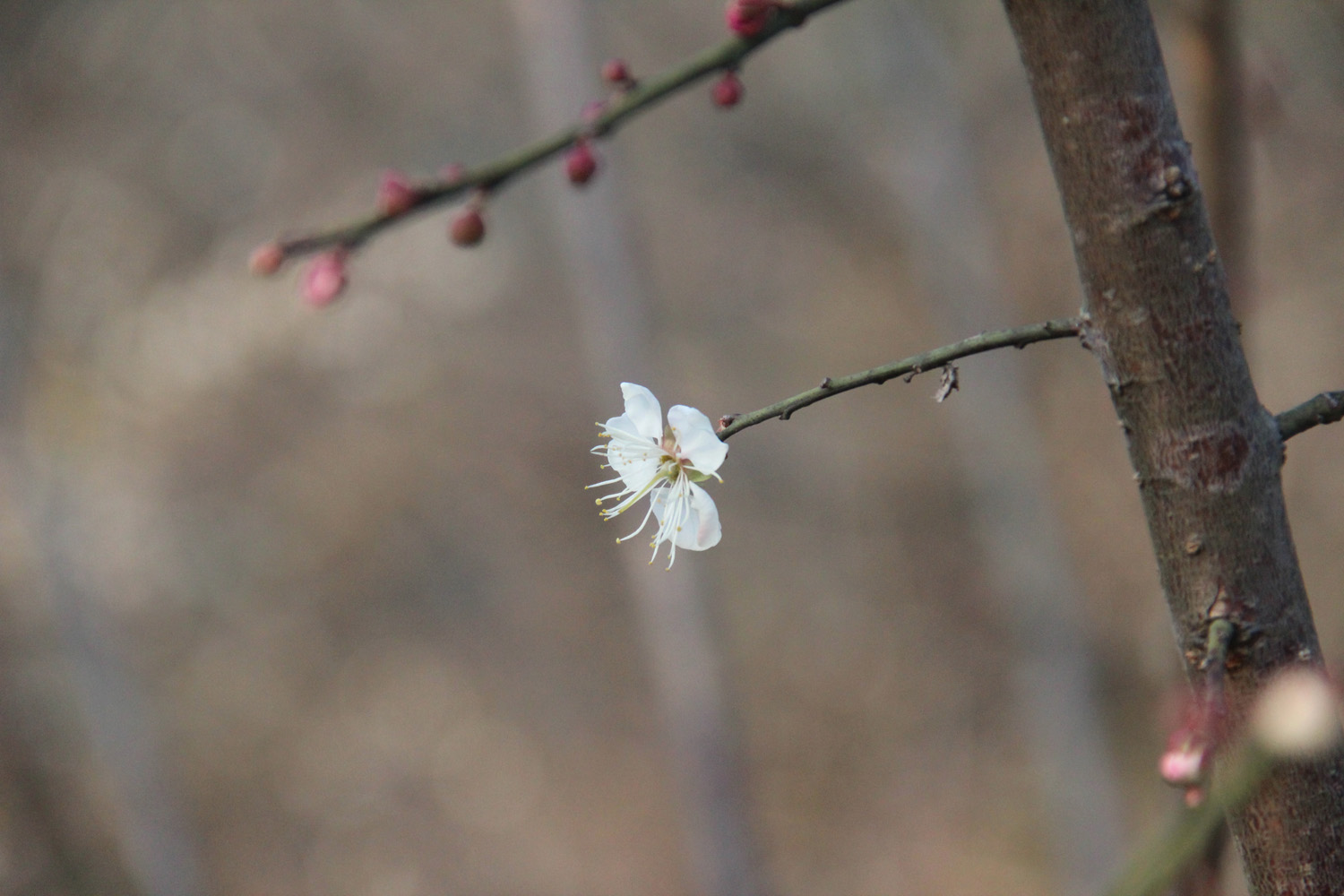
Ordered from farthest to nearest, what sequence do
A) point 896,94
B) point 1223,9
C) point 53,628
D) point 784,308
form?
point 784,308 → point 53,628 → point 896,94 → point 1223,9

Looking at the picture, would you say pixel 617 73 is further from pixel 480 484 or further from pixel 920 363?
pixel 480 484

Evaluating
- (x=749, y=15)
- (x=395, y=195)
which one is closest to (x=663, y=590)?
(x=395, y=195)

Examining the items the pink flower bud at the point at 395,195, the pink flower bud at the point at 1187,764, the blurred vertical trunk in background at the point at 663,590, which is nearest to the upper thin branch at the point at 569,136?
the pink flower bud at the point at 395,195

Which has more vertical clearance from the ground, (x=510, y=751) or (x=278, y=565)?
(x=278, y=565)

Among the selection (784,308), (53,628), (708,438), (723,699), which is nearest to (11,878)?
(53,628)

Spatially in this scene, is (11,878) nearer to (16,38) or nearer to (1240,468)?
(16,38)

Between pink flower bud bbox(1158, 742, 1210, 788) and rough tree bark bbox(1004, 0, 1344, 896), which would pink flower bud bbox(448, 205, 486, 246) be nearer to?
rough tree bark bbox(1004, 0, 1344, 896)

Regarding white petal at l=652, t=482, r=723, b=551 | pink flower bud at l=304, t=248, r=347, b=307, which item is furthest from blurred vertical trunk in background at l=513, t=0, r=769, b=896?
white petal at l=652, t=482, r=723, b=551
